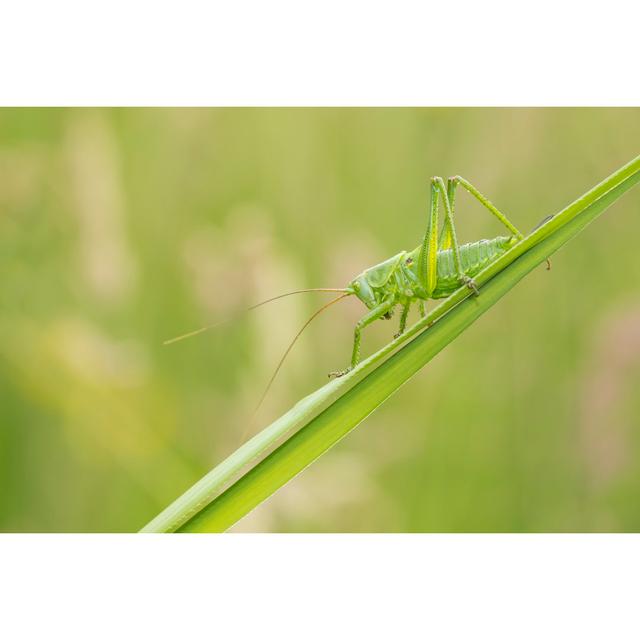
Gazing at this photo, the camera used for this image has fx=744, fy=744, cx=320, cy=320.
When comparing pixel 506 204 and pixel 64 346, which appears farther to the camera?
pixel 506 204

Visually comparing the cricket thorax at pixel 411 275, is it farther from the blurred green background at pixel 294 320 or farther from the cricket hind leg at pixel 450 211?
the blurred green background at pixel 294 320

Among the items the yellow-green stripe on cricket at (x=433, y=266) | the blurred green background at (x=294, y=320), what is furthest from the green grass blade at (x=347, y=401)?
the blurred green background at (x=294, y=320)

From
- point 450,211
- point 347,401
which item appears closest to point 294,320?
point 450,211

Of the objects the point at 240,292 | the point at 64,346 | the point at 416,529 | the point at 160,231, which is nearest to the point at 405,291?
the point at 240,292

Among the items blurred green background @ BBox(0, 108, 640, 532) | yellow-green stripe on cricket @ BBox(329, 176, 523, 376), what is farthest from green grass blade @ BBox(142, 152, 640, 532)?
blurred green background @ BBox(0, 108, 640, 532)

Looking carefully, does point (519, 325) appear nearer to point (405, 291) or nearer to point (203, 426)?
point (405, 291)

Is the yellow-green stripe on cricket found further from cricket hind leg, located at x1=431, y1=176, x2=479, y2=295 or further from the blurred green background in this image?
the blurred green background

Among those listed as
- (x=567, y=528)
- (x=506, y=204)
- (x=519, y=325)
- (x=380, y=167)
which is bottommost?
(x=567, y=528)
